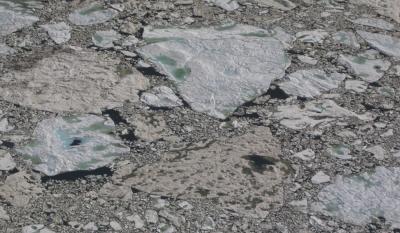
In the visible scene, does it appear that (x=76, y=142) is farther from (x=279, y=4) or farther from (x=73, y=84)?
(x=279, y=4)

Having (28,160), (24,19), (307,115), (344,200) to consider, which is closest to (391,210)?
(344,200)

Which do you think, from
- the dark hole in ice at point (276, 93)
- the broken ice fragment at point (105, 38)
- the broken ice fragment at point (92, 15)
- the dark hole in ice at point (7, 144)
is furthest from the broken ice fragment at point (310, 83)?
the dark hole in ice at point (7, 144)

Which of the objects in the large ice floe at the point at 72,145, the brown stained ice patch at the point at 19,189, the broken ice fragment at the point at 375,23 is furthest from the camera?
the broken ice fragment at the point at 375,23

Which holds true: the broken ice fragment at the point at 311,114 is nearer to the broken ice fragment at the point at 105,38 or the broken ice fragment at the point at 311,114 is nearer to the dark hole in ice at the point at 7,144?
the broken ice fragment at the point at 105,38

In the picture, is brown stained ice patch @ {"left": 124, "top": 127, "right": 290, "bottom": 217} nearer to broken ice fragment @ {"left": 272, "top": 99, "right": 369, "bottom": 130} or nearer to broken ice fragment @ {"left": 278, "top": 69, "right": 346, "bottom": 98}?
broken ice fragment @ {"left": 272, "top": 99, "right": 369, "bottom": 130}

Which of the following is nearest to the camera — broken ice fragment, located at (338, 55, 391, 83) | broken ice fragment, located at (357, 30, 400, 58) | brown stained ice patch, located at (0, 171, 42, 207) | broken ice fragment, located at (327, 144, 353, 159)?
brown stained ice patch, located at (0, 171, 42, 207)

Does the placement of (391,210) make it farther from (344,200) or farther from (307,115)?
(307,115)

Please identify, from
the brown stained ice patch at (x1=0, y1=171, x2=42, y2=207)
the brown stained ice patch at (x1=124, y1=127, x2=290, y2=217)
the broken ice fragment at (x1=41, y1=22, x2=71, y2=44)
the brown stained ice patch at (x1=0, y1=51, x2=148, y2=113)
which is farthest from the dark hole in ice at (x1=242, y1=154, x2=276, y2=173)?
the broken ice fragment at (x1=41, y1=22, x2=71, y2=44)
